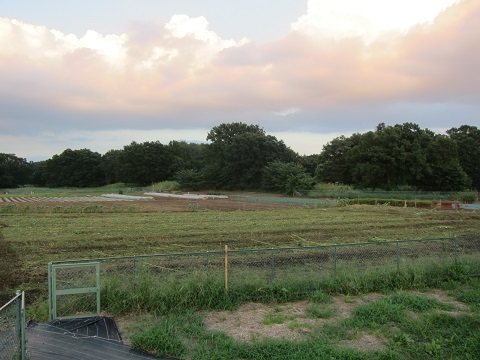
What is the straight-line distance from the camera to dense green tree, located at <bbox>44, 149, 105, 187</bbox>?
120750mm

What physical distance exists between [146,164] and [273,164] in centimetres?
3882

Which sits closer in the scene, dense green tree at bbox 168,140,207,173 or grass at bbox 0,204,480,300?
grass at bbox 0,204,480,300

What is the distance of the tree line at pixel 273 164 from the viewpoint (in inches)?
2709

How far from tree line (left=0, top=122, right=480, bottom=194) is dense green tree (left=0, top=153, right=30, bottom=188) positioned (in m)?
0.24

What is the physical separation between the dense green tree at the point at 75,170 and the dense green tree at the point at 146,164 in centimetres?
1658

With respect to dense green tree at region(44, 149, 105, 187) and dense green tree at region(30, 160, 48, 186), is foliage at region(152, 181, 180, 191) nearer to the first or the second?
dense green tree at region(44, 149, 105, 187)

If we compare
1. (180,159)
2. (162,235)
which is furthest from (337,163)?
(162,235)

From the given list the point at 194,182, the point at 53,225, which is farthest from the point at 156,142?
the point at 53,225

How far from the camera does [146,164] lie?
108 m

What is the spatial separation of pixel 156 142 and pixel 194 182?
24104mm

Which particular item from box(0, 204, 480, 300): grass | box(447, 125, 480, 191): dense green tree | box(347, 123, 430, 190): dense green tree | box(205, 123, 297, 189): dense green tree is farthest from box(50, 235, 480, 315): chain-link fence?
box(205, 123, 297, 189): dense green tree

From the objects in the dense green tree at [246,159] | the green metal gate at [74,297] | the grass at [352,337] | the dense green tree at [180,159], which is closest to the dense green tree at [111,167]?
the dense green tree at [180,159]

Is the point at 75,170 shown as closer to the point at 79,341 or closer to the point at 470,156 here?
the point at 470,156

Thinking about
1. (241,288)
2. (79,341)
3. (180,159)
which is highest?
(180,159)
